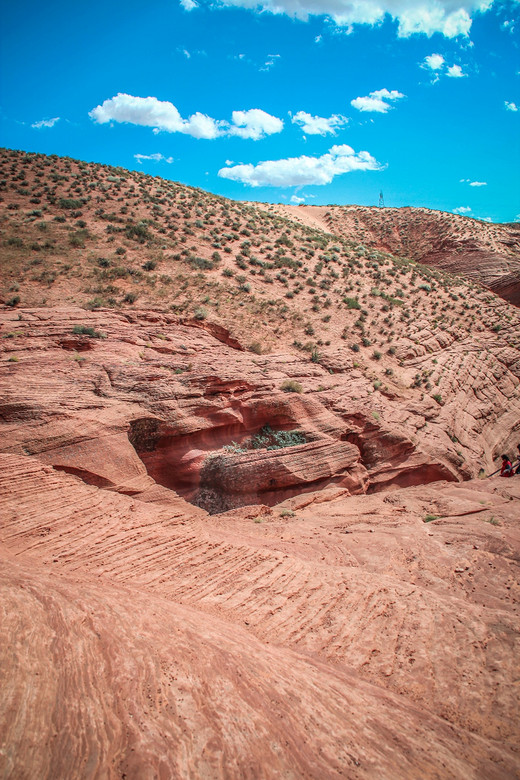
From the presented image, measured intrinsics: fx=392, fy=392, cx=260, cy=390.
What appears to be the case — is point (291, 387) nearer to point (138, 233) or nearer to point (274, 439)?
point (274, 439)

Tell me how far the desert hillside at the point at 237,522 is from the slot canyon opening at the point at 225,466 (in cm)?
6

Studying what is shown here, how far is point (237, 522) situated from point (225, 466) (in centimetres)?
180

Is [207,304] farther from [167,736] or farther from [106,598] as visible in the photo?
[167,736]

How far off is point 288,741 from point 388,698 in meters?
1.61

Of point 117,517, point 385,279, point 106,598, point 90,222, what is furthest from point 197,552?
point 385,279

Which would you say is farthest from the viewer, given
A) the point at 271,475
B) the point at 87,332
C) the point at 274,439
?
the point at 274,439

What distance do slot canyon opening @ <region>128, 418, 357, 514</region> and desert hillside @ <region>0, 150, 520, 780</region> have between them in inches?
2.5

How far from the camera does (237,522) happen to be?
947cm

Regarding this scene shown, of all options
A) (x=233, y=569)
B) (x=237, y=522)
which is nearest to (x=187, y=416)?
(x=237, y=522)

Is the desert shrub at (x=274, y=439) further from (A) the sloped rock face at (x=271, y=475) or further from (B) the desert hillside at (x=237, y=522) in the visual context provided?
(A) the sloped rock face at (x=271, y=475)

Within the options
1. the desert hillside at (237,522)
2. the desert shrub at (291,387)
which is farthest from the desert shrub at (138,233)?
the desert shrub at (291,387)

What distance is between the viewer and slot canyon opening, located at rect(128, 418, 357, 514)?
10.5 metres

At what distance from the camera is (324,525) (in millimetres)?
9602

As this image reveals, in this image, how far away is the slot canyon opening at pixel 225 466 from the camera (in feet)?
34.3
